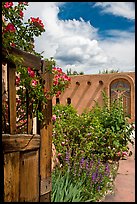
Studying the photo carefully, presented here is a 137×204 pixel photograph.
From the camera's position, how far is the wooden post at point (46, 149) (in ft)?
7.11

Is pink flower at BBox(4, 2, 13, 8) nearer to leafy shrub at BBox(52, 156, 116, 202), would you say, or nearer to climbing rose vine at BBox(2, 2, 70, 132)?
climbing rose vine at BBox(2, 2, 70, 132)

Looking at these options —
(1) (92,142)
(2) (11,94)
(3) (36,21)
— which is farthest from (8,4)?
(1) (92,142)

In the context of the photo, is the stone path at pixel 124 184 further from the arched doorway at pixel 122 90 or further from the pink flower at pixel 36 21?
the arched doorway at pixel 122 90

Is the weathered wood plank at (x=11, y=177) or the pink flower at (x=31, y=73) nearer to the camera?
the weathered wood plank at (x=11, y=177)

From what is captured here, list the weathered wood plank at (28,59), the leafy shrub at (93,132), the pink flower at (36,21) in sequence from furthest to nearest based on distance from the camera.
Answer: the leafy shrub at (93,132), the pink flower at (36,21), the weathered wood plank at (28,59)

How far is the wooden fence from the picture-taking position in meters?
1.78

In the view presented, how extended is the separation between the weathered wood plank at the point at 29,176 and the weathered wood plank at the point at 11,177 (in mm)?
63

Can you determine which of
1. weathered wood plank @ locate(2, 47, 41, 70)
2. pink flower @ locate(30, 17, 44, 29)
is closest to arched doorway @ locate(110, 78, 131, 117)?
pink flower @ locate(30, 17, 44, 29)

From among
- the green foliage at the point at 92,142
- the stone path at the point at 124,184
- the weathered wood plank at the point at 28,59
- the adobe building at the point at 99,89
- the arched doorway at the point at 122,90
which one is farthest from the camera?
the arched doorway at the point at 122,90

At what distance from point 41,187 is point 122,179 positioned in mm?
2041

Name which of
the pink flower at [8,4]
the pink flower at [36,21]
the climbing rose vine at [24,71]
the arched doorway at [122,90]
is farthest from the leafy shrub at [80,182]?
the arched doorway at [122,90]

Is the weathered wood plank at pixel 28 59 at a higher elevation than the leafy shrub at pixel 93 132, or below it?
higher

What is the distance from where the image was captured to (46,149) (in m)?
2.20

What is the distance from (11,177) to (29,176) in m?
0.23
